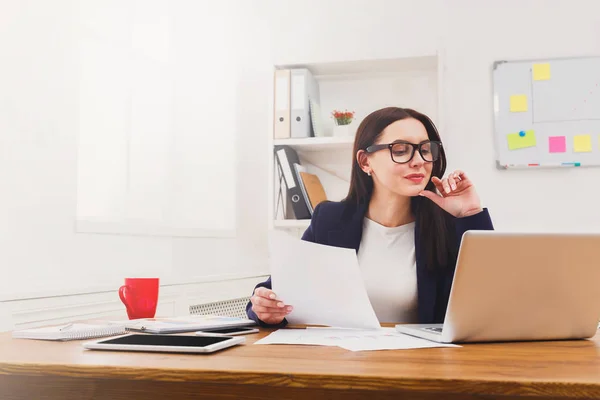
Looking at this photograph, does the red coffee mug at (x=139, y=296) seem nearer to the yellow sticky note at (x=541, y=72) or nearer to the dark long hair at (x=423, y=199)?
the dark long hair at (x=423, y=199)

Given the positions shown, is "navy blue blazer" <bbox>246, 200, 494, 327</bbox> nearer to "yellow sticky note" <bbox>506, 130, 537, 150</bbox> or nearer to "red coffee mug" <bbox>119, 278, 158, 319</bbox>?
"red coffee mug" <bbox>119, 278, 158, 319</bbox>

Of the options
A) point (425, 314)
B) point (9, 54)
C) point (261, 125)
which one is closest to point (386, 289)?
point (425, 314)

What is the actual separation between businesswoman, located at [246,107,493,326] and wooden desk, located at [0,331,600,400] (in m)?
0.65

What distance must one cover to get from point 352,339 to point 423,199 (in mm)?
793

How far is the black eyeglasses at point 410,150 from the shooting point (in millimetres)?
→ 1627

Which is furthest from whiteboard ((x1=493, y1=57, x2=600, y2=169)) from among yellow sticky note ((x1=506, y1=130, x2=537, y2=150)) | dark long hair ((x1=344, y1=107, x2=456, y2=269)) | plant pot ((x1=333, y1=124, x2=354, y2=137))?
dark long hair ((x1=344, y1=107, x2=456, y2=269))

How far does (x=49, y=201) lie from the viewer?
179 centimetres

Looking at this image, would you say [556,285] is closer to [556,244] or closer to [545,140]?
[556,244]

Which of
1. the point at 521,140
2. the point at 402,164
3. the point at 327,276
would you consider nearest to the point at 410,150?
the point at 402,164

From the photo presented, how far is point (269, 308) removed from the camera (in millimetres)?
1229

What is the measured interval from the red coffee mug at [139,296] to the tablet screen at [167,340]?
0.42m

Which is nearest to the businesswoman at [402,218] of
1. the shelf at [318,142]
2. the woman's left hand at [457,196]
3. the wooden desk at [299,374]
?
the woman's left hand at [457,196]

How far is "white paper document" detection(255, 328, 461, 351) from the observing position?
94 cm

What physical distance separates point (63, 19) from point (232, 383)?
5.00 feet
